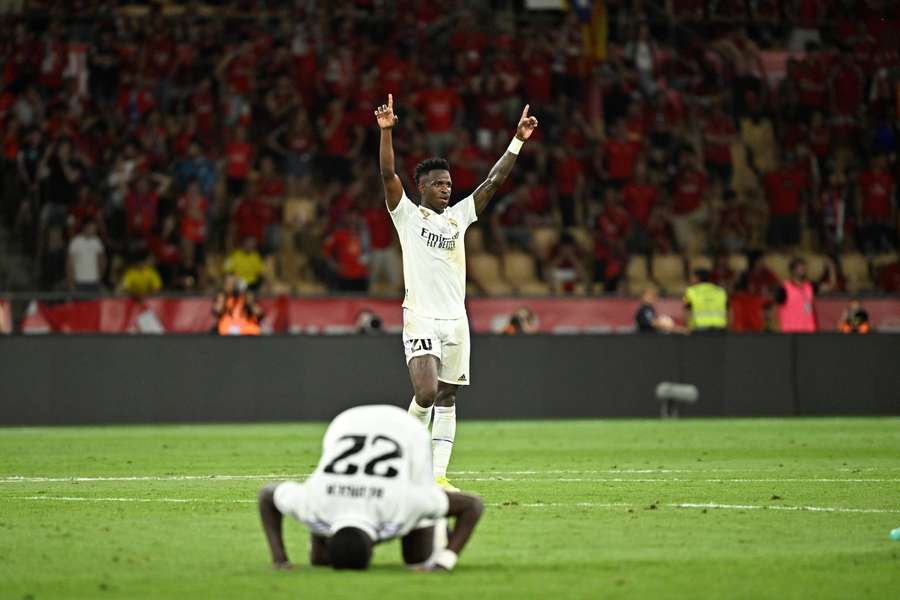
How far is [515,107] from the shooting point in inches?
1265

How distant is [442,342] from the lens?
44.2 feet

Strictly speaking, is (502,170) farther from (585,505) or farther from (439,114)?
(439,114)

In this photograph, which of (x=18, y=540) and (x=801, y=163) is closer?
(x=18, y=540)

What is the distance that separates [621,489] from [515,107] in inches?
754

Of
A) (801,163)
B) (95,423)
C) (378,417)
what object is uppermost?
(801,163)

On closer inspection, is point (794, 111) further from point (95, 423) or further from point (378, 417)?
point (378, 417)

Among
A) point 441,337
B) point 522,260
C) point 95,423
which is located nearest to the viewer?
point 441,337

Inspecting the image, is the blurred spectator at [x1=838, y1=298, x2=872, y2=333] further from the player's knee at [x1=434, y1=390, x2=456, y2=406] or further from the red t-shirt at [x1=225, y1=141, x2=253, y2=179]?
the player's knee at [x1=434, y1=390, x2=456, y2=406]

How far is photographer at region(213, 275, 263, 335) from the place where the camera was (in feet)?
83.6

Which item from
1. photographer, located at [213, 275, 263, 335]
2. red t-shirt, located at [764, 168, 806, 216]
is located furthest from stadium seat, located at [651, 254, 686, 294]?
photographer, located at [213, 275, 263, 335]

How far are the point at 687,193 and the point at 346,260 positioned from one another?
23.5 ft

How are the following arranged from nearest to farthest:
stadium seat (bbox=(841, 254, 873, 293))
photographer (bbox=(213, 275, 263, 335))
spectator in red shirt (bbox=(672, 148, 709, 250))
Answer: photographer (bbox=(213, 275, 263, 335)), stadium seat (bbox=(841, 254, 873, 293)), spectator in red shirt (bbox=(672, 148, 709, 250))

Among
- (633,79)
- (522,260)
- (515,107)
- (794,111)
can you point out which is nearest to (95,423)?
(522,260)

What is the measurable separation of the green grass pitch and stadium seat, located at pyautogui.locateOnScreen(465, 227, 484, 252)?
8773mm
